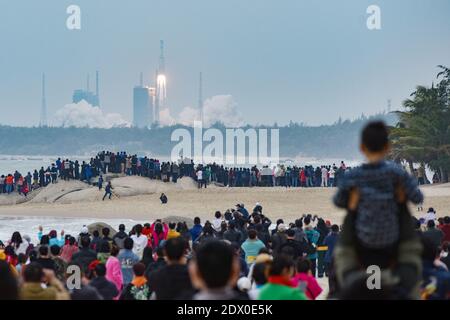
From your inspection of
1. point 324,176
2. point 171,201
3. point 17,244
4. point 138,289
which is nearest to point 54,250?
point 138,289

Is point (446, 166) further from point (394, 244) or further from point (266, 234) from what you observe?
point (394, 244)

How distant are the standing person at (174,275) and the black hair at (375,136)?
250cm

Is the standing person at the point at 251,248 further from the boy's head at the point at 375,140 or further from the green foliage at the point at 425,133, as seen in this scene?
the green foliage at the point at 425,133

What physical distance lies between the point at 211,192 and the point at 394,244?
40724 mm

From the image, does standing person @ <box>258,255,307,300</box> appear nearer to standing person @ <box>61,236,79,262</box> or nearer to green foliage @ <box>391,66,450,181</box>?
standing person @ <box>61,236,79,262</box>

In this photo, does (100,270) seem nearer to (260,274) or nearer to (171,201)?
(260,274)

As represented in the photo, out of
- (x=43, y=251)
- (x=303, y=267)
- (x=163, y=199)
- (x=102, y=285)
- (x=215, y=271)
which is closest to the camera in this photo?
(x=215, y=271)

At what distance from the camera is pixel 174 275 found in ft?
23.9

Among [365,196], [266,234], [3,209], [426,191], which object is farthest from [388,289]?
[3,209]

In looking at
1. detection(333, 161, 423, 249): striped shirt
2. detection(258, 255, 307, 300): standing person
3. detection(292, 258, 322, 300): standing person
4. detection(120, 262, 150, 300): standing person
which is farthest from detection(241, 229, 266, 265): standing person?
detection(333, 161, 423, 249): striped shirt

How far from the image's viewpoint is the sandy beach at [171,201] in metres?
39.3

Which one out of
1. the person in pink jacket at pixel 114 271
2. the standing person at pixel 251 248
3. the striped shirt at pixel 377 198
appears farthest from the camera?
the standing person at pixel 251 248

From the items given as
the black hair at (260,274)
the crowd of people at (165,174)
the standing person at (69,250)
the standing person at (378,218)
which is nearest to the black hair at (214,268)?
the standing person at (378,218)

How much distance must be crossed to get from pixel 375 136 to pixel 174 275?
267 centimetres
